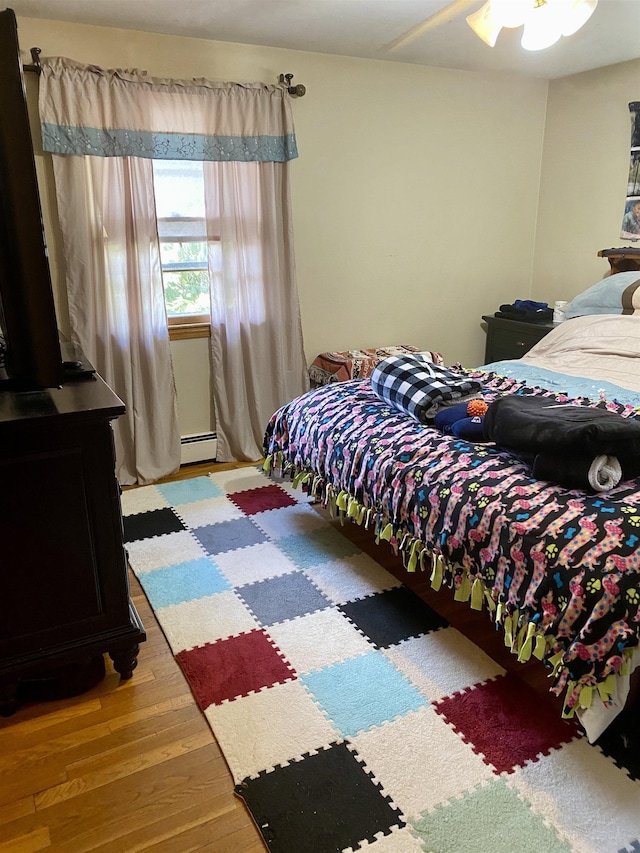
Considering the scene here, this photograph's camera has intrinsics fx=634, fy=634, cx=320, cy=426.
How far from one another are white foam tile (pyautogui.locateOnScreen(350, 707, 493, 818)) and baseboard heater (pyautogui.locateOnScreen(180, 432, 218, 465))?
7.50ft

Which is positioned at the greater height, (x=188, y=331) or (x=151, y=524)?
(x=188, y=331)

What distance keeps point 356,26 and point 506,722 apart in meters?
3.09

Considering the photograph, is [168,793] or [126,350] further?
[126,350]

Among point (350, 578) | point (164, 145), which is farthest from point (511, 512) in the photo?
point (164, 145)

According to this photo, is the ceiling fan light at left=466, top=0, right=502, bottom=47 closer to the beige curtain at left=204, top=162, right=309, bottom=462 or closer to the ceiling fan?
the ceiling fan

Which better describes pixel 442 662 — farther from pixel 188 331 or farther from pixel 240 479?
pixel 188 331

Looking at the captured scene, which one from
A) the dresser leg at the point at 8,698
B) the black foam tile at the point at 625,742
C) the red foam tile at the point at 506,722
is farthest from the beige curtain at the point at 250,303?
the black foam tile at the point at 625,742

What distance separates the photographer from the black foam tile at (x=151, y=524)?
2893 mm

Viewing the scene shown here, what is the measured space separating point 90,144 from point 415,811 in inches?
120

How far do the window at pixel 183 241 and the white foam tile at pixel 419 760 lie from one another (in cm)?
247

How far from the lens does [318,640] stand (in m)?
2.15

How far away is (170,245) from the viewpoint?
3441mm

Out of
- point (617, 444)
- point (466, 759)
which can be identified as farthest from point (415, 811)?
point (617, 444)

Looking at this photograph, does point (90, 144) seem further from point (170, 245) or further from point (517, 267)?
point (517, 267)
